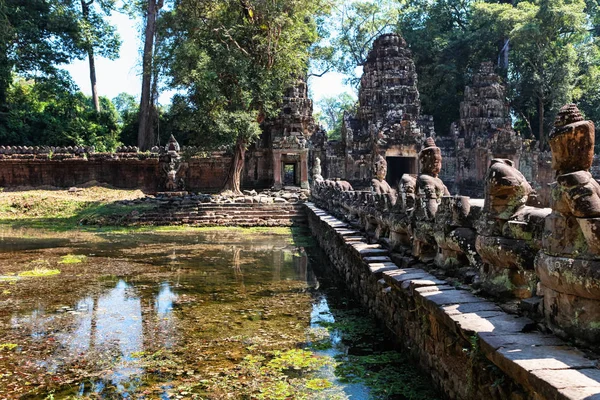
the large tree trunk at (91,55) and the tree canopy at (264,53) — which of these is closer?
the tree canopy at (264,53)

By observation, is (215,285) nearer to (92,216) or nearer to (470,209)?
(470,209)

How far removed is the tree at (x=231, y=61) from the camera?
73.3ft

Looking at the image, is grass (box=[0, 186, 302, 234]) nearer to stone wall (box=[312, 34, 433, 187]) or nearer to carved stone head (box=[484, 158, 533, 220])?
stone wall (box=[312, 34, 433, 187])

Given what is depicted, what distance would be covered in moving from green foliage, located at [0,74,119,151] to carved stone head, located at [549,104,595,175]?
3409 cm

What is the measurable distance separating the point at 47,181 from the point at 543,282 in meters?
30.5

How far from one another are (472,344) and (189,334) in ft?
12.5

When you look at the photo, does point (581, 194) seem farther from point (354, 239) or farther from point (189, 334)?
point (354, 239)

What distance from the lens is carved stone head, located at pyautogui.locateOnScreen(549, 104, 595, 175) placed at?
317 cm

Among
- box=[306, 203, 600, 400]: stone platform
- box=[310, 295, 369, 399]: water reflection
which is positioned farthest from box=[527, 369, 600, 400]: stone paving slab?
box=[310, 295, 369, 399]: water reflection

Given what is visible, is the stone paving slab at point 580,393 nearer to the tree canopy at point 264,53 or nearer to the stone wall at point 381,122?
the tree canopy at point 264,53

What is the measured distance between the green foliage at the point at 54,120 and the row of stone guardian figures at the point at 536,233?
32078mm

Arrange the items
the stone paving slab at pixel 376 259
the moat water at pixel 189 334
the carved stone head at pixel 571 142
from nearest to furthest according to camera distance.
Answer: the carved stone head at pixel 571 142
the moat water at pixel 189 334
the stone paving slab at pixel 376 259

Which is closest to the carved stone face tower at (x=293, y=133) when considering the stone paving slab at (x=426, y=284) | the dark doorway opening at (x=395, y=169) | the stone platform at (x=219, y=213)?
the dark doorway opening at (x=395, y=169)

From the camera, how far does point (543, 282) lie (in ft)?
10.7
